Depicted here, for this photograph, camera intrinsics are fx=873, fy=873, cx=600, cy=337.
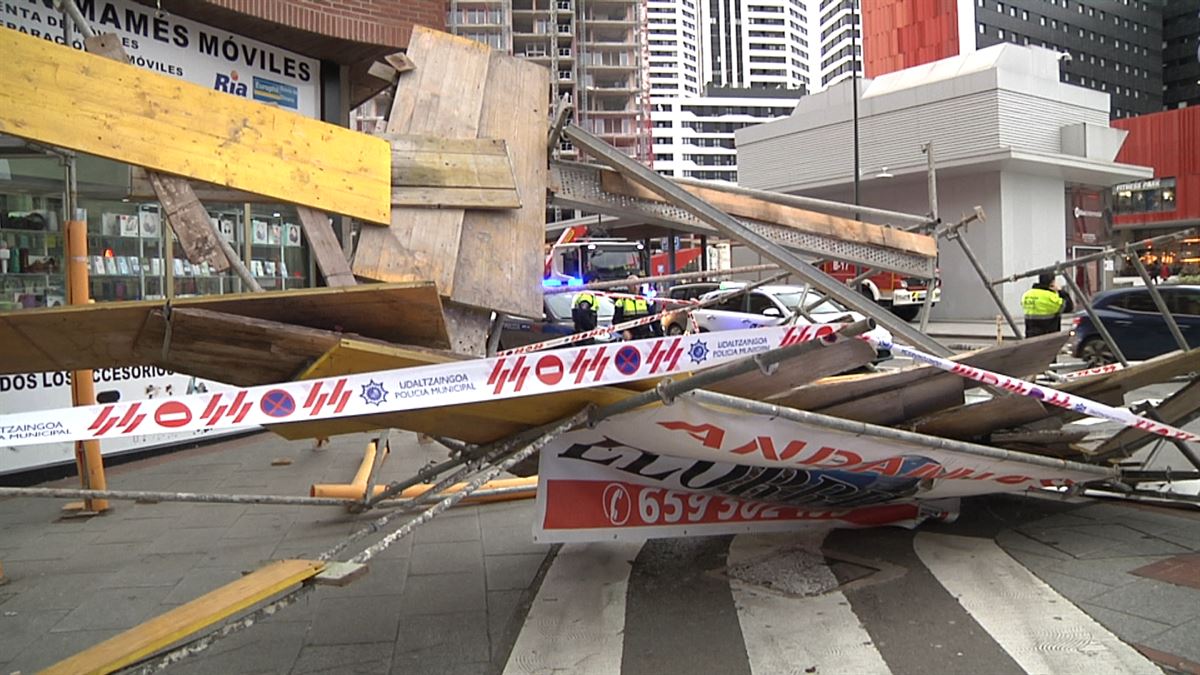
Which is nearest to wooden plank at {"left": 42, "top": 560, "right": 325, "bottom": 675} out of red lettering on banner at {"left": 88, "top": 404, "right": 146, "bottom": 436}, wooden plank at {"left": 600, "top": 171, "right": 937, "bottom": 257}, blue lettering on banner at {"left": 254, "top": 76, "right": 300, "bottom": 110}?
red lettering on banner at {"left": 88, "top": 404, "right": 146, "bottom": 436}

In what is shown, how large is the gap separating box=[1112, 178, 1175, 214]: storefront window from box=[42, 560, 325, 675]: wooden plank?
220 ft

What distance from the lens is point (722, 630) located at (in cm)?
438

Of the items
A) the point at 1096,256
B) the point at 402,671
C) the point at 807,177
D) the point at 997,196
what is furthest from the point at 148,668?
the point at 807,177

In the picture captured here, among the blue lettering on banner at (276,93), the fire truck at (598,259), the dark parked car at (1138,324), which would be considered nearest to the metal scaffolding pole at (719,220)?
the blue lettering on banner at (276,93)

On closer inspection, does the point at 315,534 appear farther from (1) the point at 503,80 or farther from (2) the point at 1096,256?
(2) the point at 1096,256

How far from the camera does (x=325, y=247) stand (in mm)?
3648

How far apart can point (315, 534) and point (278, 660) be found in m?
2.26

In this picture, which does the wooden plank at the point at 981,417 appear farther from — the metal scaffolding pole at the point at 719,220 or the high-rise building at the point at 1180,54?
the high-rise building at the point at 1180,54

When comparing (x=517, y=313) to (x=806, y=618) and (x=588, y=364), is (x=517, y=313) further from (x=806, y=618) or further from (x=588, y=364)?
(x=806, y=618)

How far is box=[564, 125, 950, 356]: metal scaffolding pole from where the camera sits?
441 cm

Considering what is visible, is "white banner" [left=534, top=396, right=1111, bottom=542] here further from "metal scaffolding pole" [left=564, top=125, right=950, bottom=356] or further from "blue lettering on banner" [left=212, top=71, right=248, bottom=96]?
"blue lettering on banner" [left=212, top=71, right=248, bottom=96]

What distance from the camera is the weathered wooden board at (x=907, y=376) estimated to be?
4.54 meters

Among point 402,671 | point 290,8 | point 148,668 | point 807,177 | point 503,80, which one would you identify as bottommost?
point 402,671

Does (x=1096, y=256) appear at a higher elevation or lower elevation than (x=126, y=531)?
higher
